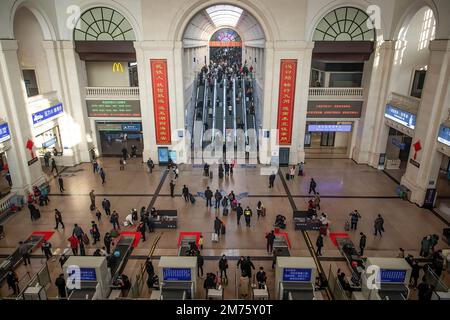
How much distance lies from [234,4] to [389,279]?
18226 millimetres

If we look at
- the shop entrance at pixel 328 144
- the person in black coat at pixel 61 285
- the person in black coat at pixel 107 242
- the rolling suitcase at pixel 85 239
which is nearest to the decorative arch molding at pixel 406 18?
the shop entrance at pixel 328 144

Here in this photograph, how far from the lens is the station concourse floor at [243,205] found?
1486cm

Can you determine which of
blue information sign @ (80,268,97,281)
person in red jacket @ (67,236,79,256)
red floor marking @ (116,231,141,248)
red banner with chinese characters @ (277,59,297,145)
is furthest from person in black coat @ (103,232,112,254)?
red banner with chinese characters @ (277,59,297,145)

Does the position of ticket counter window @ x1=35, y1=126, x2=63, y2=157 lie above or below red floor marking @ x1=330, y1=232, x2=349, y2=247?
above

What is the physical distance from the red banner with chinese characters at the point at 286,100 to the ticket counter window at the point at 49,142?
15360mm

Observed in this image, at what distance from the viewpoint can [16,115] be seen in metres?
18.3

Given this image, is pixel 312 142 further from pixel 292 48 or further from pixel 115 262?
pixel 115 262

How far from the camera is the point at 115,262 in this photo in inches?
533

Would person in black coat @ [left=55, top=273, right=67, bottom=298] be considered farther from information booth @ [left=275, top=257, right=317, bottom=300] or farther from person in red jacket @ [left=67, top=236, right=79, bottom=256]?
information booth @ [left=275, top=257, right=317, bottom=300]

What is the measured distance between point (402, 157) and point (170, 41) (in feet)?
61.4

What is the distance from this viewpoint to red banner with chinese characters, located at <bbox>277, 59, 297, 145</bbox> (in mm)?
22658

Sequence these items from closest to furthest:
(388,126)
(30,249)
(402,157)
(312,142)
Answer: (30,249)
(388,126)
(402,157)
(312,142)

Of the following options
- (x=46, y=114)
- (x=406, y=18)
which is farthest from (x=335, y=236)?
(x=46, y=114)
